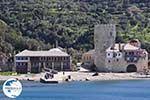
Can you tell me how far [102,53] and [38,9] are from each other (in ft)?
131

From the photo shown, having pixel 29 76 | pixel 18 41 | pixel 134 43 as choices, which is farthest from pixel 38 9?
pixel 29 76

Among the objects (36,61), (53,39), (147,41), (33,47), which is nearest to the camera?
(36,61)

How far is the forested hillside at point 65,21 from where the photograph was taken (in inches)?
3883

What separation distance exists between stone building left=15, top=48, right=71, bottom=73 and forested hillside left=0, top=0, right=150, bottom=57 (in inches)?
329

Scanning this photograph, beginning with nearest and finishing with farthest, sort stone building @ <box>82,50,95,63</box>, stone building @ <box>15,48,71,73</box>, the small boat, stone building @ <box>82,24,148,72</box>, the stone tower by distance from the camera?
the small boat → stone building @ <box>15,48,71,73</box> → stone building @ <box>82,24,148,72</box> → the stone tower → stone building @ <box>82,50,95,63</box>

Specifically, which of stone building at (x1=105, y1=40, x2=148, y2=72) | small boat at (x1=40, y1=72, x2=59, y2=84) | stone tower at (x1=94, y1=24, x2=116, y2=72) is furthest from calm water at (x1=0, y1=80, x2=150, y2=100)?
stone tower at (x1=94, y1=24, x2=116, y2=72)

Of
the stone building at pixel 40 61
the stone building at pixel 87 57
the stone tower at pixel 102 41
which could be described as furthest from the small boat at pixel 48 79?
the stone building at pixel 87 57

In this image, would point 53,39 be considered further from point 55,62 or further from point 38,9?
point 55,62

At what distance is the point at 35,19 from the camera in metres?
115

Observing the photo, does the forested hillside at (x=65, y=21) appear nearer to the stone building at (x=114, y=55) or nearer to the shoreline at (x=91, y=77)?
the stone building at (x=114, y=55)

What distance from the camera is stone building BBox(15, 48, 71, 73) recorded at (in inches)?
3147

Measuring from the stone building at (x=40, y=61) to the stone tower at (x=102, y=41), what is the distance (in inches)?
203

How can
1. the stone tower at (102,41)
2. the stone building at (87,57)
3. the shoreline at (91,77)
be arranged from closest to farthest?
the shoreline at (91,77) < the stone tower at (102,41) < the stone building at (87,57)

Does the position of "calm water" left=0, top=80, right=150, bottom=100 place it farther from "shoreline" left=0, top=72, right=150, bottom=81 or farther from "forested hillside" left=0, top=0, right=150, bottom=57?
"forested hillside" left=0, top=0, right=150, bottom=57
